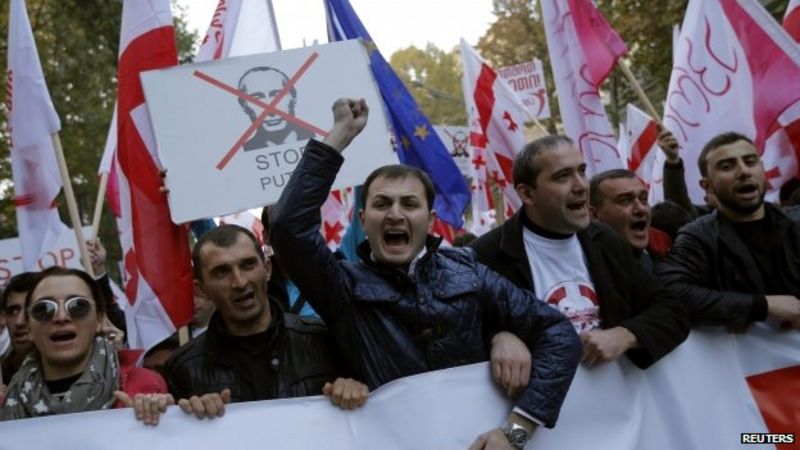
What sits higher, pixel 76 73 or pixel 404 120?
pixel 76 73

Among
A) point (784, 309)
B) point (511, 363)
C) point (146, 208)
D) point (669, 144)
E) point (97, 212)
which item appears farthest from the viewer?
point (669, 144)

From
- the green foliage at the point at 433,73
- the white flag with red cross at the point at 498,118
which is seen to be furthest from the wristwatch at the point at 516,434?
the green foliage at the point at 433,73

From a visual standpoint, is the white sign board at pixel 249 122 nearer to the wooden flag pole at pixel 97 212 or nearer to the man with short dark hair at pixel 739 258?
the wooden flag pole at pixel 97 212

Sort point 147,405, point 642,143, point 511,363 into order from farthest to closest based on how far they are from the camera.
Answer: point 642,143, point 511,363, point 147,405

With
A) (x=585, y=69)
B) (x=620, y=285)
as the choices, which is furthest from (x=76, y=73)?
(x=620, y=285)

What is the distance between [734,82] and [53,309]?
15.8 ft

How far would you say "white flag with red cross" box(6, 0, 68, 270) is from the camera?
15.8ft

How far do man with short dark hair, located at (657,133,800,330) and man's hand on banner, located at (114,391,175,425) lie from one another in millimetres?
2006

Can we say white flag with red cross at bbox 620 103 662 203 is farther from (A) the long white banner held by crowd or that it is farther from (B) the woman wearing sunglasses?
(B) the woman wearing sunglasses

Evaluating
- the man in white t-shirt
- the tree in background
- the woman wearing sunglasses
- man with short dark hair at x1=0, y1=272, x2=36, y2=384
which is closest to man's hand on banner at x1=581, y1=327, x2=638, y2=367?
the man in white t-shirt

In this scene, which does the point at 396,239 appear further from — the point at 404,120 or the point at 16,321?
the point at 404,120

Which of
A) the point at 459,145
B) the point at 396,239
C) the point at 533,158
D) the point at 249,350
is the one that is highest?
the point at 459,145

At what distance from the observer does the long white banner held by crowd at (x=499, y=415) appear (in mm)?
2902

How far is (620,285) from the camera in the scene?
11.7 ft
